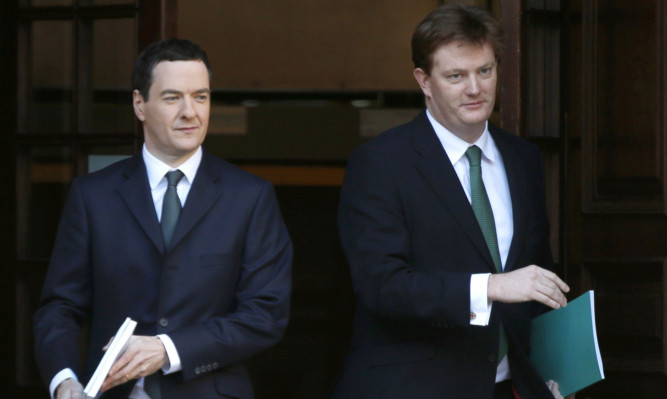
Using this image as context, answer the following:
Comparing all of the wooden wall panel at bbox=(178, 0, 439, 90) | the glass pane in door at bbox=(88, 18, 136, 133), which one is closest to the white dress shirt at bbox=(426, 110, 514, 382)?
the glass pane in door at bbox=(88, 18, 136, 133)

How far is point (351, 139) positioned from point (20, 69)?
6353 mm

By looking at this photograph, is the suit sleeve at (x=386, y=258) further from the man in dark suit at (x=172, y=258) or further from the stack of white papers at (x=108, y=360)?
the stack of white papers at (x=108, y=360)

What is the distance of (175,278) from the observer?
2.38 m

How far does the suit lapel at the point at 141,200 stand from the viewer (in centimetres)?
240

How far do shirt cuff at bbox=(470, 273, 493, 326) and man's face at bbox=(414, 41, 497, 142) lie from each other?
0.42 metres

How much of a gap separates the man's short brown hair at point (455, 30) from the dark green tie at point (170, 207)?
2.24ft

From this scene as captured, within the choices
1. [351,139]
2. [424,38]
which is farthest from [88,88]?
[351,139]

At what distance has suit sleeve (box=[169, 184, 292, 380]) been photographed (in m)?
2.30

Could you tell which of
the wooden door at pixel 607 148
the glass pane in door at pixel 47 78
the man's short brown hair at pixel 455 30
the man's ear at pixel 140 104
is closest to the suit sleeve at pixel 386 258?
the man's short brown hair at pixel 455 30

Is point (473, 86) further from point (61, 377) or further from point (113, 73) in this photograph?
point (113, 73)

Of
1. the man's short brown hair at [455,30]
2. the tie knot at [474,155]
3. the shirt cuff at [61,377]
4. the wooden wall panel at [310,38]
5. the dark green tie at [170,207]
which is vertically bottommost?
the shirt cuff at [61,377]

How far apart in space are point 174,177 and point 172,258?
0.70 ft

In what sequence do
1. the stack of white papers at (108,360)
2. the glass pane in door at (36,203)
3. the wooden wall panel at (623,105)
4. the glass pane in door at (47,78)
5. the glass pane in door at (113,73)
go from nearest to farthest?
the stack of white papers at (108,360) → the wooden wall panel at (623,105) → the glass pane in door at (113,73) → the glass pane in door at (47,78) → the glass pane in door at (36,203)

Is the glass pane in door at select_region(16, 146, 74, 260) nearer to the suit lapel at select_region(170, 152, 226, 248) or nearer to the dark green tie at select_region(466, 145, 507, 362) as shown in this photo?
the suit lapel at select_region(170, 152, 226, 248)
